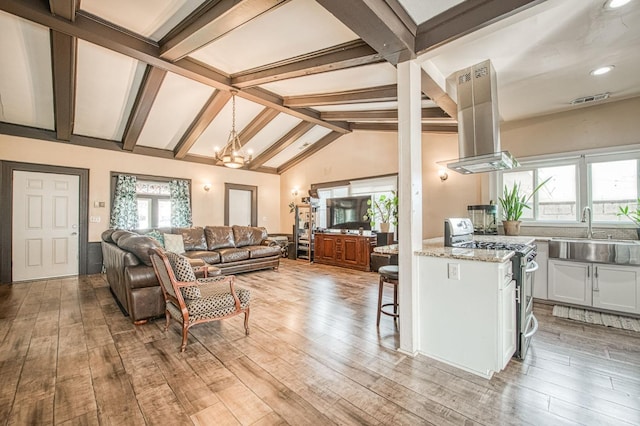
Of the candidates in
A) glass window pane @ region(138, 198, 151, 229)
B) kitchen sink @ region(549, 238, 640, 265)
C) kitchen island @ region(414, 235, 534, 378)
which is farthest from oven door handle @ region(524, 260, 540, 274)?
glass window pane @ region(138, 198, 151, 229)

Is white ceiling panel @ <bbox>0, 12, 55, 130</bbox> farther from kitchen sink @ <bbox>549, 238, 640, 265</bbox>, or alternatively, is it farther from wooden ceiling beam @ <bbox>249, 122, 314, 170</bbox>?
kitchen sink @ <bbox>549, 238, 640, 265</bbox>

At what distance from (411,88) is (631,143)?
11.1ft

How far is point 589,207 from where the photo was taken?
12.8 feet

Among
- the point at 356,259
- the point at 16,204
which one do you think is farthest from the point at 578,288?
→ the point at 16,204

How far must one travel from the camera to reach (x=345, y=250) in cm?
661

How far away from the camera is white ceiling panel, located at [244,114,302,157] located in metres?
6.50

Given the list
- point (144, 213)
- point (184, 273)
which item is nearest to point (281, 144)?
point (144, 213)

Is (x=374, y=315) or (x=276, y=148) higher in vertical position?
(x=276, y=148)

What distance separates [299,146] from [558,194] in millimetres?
5846

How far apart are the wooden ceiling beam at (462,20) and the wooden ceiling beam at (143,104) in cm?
369

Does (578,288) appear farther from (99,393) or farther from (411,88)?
(99,393)

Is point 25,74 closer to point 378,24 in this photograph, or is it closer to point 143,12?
point 143,12

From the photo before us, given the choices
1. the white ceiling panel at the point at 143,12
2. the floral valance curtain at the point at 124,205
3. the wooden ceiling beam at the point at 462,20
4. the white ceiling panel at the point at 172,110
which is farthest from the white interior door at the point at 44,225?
the wooden ceiling beam at the point at 462,20

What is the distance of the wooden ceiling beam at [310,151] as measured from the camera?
24.6 feet
